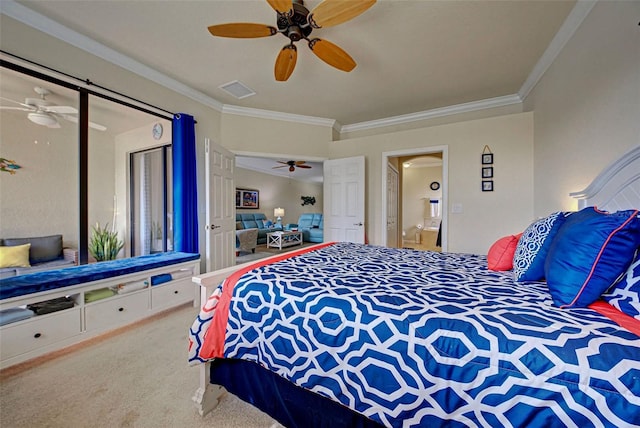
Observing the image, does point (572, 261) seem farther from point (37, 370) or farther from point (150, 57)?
point (150, 57)

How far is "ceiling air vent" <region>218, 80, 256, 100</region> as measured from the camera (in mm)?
2989

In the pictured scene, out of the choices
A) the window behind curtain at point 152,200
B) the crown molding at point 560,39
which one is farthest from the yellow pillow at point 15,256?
the crown molding at point 560,39

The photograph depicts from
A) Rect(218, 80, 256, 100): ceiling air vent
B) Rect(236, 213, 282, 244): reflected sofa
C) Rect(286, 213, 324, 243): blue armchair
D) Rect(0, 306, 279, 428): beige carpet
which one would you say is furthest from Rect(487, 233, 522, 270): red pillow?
Rect(236, 213, 282, 244): reflected sofa

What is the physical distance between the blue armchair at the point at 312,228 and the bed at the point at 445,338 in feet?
20.3

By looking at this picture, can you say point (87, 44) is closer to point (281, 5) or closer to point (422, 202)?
point (281, 5)

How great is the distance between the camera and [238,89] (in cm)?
311

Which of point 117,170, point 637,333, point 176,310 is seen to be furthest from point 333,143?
point 637,333

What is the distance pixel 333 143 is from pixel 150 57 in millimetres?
2595

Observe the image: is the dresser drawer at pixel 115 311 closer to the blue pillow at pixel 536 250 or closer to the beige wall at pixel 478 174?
the blue pillow at pixel 536 250

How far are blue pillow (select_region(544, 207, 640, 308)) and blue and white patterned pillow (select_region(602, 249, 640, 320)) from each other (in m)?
0.03

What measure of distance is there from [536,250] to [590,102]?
4.45ft

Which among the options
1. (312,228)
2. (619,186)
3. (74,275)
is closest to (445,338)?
(619,186)

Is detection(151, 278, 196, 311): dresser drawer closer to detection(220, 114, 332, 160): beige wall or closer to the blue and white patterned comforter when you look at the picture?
the blue and white patterned comforter

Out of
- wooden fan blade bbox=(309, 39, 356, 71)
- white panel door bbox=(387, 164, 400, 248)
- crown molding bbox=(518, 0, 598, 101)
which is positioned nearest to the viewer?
crown molding bbox=(518, 0, 598, 101)
